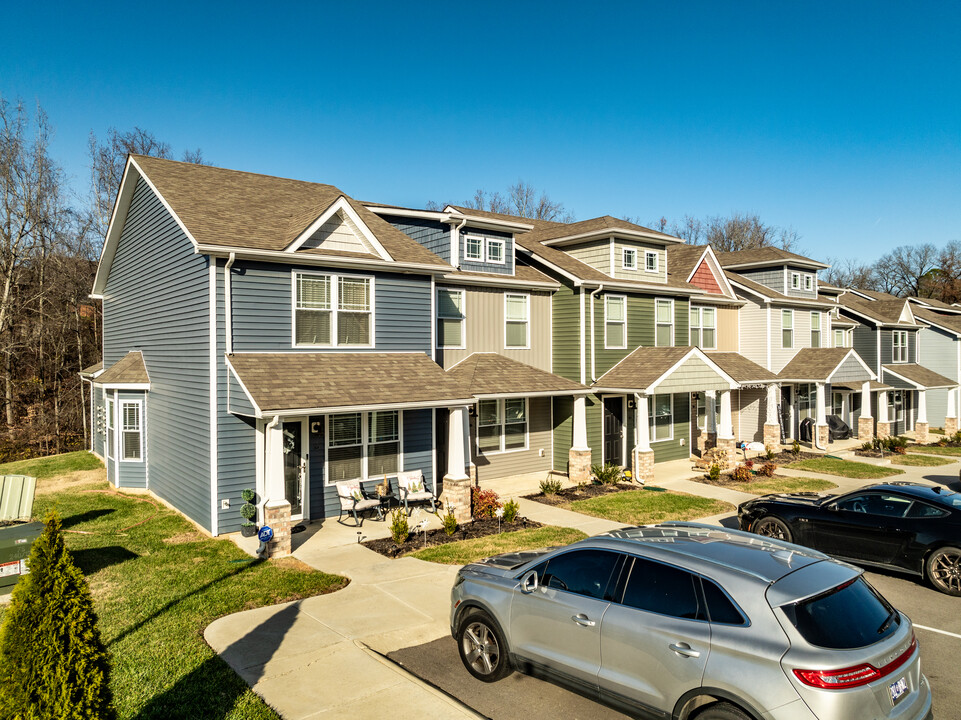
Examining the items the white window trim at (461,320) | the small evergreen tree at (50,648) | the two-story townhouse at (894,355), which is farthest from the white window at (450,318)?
the two-story townhouse at (894,355)

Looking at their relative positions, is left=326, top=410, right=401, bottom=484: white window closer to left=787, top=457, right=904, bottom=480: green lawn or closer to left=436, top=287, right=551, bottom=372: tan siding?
left=436, top=287, right=551, bottom=372: tan siding

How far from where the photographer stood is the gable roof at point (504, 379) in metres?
17.2

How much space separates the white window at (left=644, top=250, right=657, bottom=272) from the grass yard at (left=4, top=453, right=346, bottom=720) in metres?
16.4

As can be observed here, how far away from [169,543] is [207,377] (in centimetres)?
348

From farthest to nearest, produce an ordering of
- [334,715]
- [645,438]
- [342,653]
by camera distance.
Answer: [645,438]
[342,653]
[334,715]

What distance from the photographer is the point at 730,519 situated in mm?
15062

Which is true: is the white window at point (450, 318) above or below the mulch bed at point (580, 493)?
above

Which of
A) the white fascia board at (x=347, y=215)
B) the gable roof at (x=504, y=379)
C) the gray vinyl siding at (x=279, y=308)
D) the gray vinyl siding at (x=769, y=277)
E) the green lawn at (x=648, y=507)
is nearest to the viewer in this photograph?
the gray vinyl siding at (x=279, y=308)

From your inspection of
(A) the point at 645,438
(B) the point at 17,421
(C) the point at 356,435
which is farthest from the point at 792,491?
(B) the point at 17,421

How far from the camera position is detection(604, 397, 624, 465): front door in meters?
21.6

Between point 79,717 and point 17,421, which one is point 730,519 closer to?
point 79,717

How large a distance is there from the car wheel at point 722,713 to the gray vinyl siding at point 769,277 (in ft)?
92.1

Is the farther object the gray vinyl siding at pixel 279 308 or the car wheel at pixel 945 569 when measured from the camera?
the gray vinyl siding at pixel 279 308

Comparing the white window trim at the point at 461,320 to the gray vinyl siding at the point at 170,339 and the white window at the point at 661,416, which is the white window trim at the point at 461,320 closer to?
the gray vinyl siding at the point at 170,339
